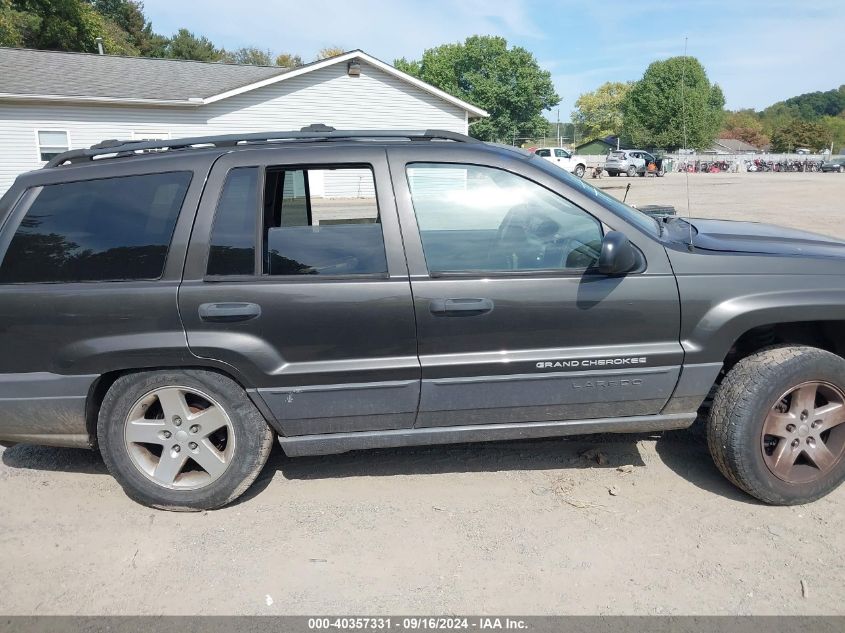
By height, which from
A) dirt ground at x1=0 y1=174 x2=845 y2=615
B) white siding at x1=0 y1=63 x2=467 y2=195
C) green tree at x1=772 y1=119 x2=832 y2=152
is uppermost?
green tree at x1=772 y1=119 x2=832 y2=152

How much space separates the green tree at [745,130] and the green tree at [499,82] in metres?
53.7

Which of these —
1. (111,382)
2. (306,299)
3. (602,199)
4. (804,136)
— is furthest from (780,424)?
(804,136)

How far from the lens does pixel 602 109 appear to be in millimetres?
115250

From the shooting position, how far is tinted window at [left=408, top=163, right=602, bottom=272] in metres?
3.00

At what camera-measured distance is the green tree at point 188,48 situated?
56.7 m

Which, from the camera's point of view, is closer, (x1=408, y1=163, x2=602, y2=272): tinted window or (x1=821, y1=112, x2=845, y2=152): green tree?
(x1=408, y1=163, x2=602, y2=272): tinted window

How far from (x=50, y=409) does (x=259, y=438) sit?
1014 mm

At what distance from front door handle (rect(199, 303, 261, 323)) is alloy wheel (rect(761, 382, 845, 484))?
2.53m

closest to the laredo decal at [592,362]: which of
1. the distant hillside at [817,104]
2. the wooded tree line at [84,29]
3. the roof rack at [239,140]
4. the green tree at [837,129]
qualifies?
the roof rack at [239,140]

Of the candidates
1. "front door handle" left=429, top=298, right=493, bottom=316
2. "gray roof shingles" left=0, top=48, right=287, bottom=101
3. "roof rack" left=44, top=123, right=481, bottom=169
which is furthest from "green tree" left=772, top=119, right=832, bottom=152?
"front door handle" left=429, top=298, right=493, bottom=316

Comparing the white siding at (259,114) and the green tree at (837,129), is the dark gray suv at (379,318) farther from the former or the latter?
the green tree at (837,129)

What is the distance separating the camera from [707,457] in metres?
3.62

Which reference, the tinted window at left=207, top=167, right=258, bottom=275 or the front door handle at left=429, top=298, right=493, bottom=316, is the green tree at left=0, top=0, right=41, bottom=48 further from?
the front door handle at left=429, top=298, right=493, bottom=316

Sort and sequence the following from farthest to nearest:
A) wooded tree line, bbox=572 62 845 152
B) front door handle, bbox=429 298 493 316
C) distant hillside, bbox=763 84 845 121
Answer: distant hillside, bbox=763 84 845 121 < wooded tree line, bbox=572 62 845 152 < front door handle, bbox=429 298 493 316
